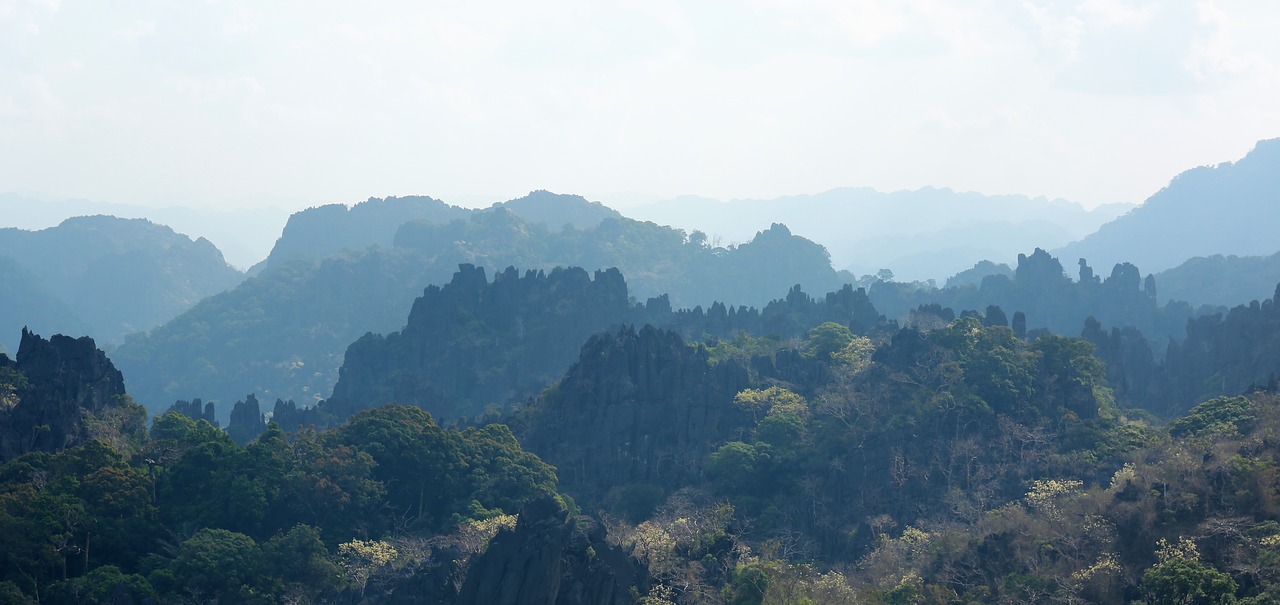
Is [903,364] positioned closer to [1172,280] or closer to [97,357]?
[97,357]

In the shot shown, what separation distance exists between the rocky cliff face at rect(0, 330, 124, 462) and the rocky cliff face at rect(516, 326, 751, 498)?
1881 centimetres

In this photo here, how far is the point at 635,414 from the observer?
61719 mm

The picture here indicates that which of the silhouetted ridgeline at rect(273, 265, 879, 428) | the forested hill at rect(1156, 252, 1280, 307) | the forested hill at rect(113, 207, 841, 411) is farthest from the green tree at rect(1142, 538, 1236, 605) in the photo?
the forested hill at rect(1156, 252, 1280, 307)

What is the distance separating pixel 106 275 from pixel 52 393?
12562cm

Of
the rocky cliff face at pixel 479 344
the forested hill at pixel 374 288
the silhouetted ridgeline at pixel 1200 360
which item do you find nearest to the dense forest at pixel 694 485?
the silhouetted ridgeline at pixel 1200 360

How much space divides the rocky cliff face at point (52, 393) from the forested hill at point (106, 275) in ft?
328

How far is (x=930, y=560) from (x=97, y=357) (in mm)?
34425

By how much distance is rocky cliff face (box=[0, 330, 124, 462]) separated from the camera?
4912 centimetres

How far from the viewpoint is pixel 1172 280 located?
439ft

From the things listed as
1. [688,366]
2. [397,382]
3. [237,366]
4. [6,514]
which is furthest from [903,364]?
[237,366]

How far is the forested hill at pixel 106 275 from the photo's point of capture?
150m

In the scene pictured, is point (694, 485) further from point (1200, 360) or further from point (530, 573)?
point (1200, 360)

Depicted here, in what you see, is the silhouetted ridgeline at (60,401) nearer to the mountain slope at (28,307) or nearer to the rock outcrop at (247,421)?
the rock outcrop at (247,421)

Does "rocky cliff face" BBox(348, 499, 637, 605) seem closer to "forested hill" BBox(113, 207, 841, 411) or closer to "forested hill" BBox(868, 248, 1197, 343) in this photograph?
"forested hill" BBox(868, 248, 1197, 343)
